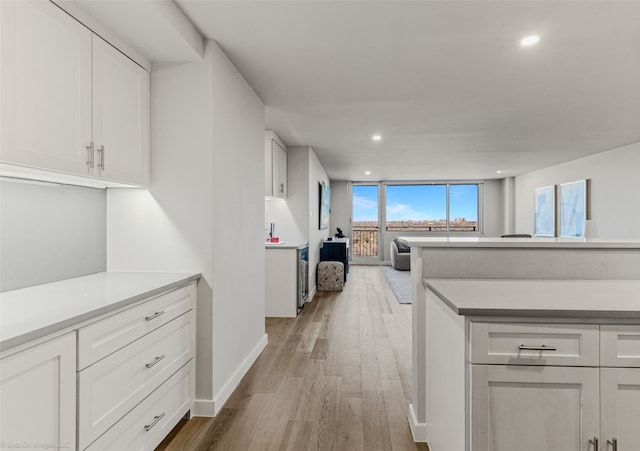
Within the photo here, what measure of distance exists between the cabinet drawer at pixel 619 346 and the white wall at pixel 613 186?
4031mm

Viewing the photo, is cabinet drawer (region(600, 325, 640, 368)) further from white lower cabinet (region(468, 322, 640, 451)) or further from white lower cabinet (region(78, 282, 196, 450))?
white lower cabinet (region(78, 282, 196, 450))

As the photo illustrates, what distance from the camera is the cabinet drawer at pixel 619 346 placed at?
49.2 inches

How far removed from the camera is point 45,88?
1492mm

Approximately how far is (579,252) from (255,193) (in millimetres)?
2380

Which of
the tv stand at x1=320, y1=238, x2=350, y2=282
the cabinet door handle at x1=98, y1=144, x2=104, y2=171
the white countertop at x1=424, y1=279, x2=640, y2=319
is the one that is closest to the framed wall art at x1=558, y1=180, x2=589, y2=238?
the tv stand at x1=320, y1=238, x2=350, y2=282

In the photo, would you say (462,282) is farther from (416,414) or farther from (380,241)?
(380,241)

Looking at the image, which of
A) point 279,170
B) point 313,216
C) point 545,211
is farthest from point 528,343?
point 545,211

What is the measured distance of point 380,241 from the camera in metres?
10.2

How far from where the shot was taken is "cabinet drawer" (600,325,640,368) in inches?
49.2

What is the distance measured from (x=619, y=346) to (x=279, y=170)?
4115mm

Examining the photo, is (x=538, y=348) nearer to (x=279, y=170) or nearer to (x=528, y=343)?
(x=528, y=343)

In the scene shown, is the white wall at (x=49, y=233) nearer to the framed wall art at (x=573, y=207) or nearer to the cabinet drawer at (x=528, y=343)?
the cabinet drawer at (x=528, y=343)

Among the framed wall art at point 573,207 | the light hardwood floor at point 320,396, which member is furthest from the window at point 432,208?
the light hardwood floor at point 320,396

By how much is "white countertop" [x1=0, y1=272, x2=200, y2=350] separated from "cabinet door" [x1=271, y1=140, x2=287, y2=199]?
2606 millimetres
